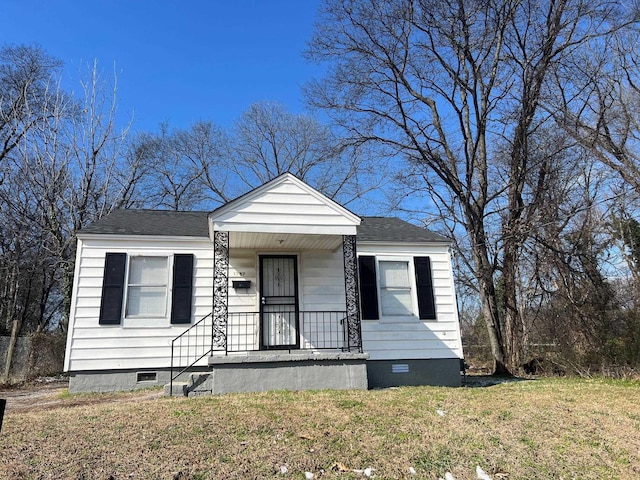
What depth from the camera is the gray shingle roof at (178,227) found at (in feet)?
29.4

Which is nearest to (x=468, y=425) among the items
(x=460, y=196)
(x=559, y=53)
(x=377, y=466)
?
(x=377, y=466)

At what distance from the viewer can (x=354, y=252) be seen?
8352 millimetres

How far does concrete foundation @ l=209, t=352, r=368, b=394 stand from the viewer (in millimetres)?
7285

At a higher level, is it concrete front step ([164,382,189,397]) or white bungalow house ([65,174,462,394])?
white bungalow house ([65,174,462,394])

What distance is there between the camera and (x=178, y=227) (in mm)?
9625

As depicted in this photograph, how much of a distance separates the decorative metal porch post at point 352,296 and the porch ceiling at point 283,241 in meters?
0.31

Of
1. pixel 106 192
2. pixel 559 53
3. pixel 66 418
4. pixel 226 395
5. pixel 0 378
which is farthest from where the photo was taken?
pixel 106 192

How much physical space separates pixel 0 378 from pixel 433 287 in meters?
10.9

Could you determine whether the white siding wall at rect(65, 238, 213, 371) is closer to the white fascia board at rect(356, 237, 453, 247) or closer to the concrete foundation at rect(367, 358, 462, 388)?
the white fascia board at rect(356, 237, 453, 247)

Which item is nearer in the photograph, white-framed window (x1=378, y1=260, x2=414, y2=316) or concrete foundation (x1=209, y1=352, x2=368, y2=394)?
concrete foundation (x1=209, y1=352, x2=368, y2=394)

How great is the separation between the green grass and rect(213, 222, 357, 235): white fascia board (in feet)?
9.52

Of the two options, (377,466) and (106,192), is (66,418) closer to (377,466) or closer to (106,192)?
(377,466)

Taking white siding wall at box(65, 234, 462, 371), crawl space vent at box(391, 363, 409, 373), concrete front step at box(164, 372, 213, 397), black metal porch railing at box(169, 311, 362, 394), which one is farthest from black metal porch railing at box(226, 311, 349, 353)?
crawl space vent at box(391, 363, 409, 373)

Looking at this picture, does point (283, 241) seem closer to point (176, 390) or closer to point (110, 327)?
point (176, 390)
